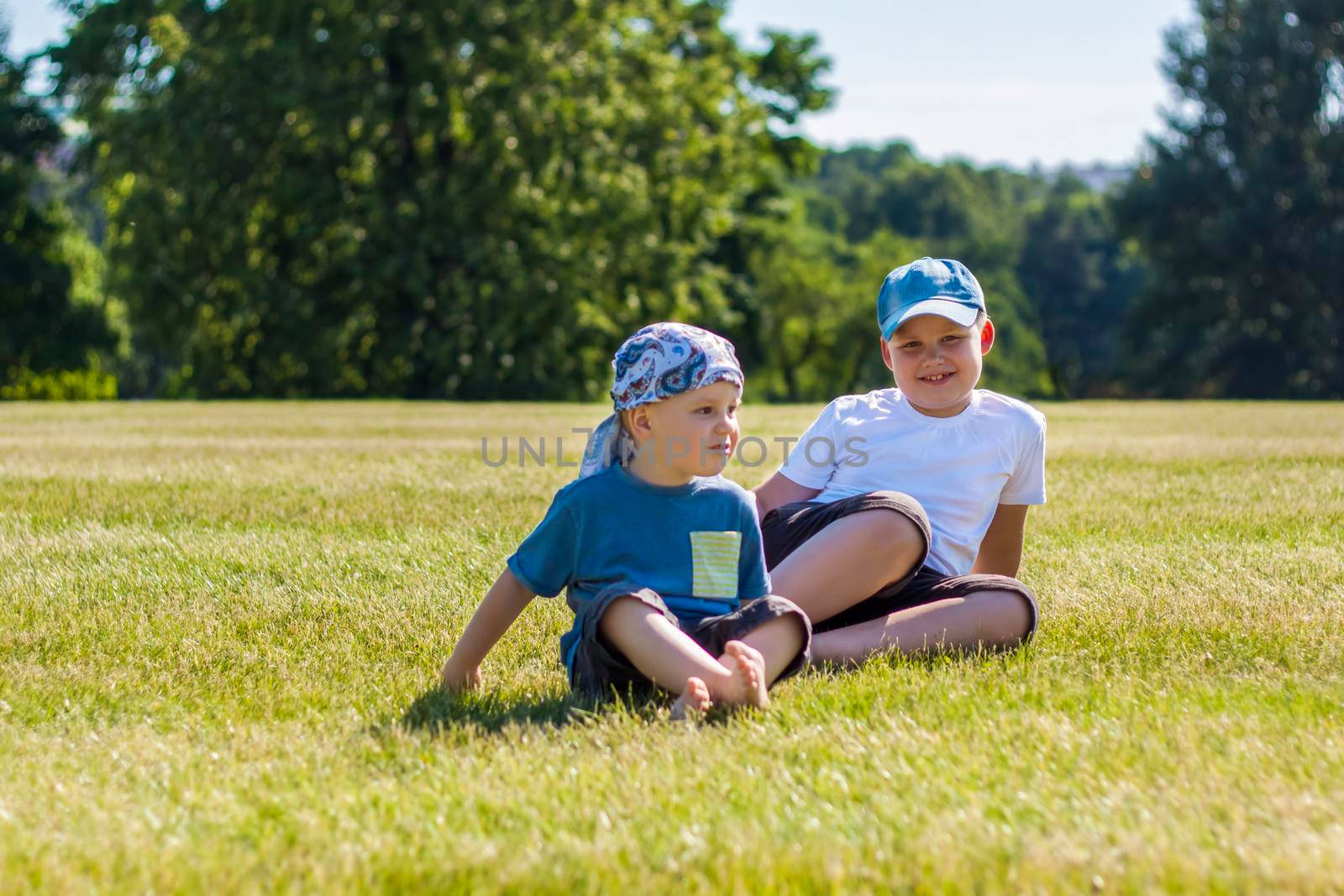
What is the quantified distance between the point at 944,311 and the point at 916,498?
1.93 feet

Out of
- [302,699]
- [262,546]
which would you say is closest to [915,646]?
[302,699]

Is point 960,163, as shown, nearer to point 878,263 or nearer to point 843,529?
point 878,263

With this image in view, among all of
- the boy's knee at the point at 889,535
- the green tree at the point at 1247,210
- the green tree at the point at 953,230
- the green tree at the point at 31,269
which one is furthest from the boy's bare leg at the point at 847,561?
the green tree at the point at 953,230

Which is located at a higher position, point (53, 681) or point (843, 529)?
point (843, 529)

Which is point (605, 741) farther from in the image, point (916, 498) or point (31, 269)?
point (31, 269)

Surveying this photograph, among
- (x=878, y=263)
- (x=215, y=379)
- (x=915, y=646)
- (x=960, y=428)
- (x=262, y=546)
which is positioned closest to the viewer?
(x=915, y=646)

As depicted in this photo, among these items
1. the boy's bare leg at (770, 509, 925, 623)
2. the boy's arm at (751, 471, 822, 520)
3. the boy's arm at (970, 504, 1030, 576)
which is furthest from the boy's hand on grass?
the boy's arm at (970, 504, 1030, 576)

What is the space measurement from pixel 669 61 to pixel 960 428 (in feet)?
85.9

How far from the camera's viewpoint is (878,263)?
59.6 metres

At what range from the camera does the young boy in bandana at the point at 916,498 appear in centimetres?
367

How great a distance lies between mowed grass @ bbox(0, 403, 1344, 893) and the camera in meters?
2.09

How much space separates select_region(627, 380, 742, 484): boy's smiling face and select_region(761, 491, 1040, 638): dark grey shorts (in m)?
0.66

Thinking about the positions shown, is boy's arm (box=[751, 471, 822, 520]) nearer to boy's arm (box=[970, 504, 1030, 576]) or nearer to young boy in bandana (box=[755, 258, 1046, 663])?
young boy in bandana (box=[755, 258, 1046, 663])

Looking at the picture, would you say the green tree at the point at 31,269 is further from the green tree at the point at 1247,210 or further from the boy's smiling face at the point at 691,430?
the boy's smiling face at the point at 691,430
